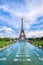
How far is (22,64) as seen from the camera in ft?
30.2

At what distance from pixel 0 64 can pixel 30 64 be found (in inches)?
60.6

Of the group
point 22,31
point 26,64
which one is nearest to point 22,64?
point 26,64

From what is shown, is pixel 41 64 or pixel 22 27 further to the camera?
pixel 22 27

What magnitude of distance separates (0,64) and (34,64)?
1.74 m

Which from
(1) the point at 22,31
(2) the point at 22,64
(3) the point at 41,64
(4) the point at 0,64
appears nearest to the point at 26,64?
(2) the point at 22,64

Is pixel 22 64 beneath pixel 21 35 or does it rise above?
beneath

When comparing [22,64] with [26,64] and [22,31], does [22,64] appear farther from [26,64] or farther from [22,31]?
[22,31]

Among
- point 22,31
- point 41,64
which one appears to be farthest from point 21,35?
point 41,64

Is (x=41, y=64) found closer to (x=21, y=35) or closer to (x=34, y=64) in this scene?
(x=34, y=64)

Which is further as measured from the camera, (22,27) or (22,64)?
(22,27)

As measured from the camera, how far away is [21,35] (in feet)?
228

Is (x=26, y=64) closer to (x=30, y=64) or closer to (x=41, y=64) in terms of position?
(x=30, y=64)

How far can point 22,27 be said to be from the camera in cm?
6881

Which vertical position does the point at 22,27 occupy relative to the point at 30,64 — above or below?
above
